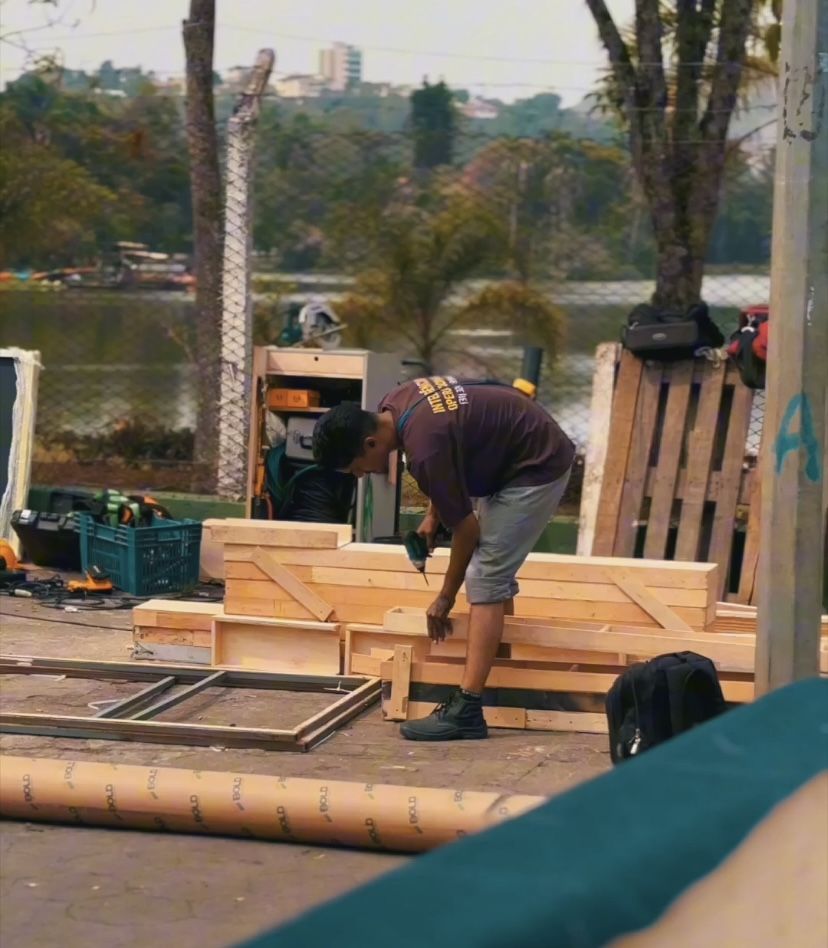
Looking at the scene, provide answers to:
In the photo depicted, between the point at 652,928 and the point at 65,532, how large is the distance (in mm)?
7724

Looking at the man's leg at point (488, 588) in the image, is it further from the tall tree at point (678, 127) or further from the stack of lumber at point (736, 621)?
the tall tree at point (678, 127)

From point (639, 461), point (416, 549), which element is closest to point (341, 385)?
point (639, 461)

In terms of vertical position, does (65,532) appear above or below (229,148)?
below

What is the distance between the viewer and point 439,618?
623 cm

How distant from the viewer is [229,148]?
32.0 feet

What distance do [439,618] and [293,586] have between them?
3.47 ft

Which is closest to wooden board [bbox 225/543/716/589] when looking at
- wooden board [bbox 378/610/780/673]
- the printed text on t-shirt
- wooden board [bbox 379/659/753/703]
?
wooden board [bbox 378/610/780/673]

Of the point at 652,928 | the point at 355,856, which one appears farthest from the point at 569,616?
the point at 652,928

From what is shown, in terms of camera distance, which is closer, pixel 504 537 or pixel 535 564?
pixel 504 537

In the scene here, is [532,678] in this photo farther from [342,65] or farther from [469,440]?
[342,65]

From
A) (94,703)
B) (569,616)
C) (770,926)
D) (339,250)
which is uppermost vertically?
(339,250)

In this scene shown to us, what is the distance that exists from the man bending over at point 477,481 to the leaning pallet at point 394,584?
527mm

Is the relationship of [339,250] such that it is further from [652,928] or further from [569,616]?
[652,928]

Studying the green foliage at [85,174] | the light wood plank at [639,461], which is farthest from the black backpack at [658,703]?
the green foliage at [85,174]
